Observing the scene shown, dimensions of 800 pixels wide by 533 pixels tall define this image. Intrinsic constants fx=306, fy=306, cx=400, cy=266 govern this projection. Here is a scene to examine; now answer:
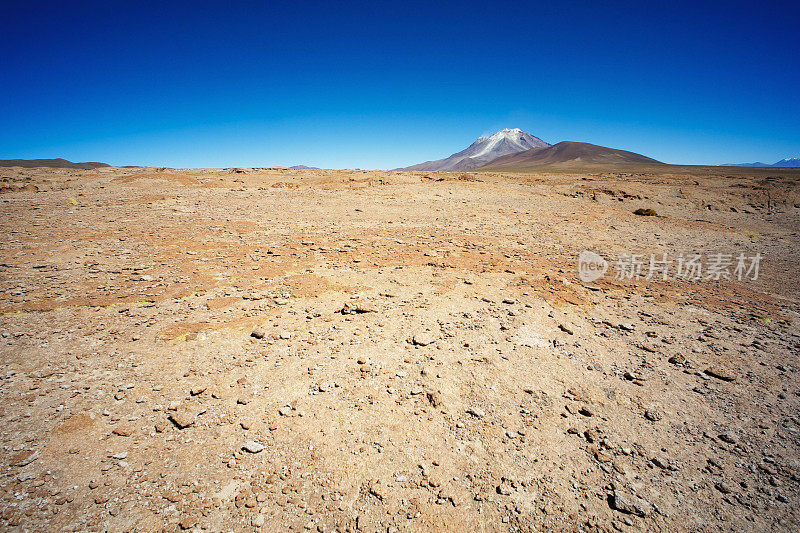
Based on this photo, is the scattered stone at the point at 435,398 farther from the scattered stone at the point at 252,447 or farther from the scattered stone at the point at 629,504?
the scattered stone at the point at 252,447

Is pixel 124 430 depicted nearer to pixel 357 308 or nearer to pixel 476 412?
pixel 357 308

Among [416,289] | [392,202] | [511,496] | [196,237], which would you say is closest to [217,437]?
[511,496]

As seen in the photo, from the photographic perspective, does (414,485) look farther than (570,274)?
No

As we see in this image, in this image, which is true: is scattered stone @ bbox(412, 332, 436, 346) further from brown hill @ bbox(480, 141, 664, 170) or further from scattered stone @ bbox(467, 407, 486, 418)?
brown hill @ bbox(480, 141, 664, 170)

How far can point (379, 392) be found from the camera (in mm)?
3352

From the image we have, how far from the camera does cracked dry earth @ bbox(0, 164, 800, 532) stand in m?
2.34

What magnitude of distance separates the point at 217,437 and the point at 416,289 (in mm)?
3738

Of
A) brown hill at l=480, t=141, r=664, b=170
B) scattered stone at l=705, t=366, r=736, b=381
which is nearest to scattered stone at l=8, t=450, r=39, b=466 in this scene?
scattered stone at l=705, t=366, r=736, b=381

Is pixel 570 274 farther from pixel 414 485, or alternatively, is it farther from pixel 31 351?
pixel 31 351

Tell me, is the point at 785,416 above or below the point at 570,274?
below

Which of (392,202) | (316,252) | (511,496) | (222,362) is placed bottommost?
(511,496)

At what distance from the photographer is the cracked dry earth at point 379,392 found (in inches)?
92.2

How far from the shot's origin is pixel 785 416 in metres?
3.26

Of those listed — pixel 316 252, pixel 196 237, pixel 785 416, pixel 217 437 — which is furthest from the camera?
pixel 196 237
